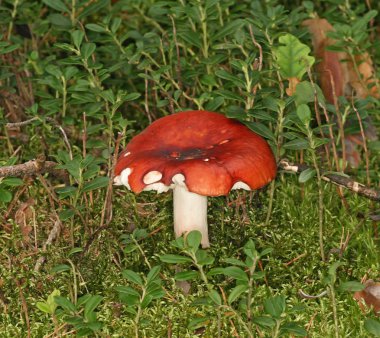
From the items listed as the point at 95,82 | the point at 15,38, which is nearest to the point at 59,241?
the point at 95,82

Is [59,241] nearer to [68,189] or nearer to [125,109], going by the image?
[68,189]

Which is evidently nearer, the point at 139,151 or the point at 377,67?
the point at 139,151

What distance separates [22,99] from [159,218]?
→ 1.09 meters

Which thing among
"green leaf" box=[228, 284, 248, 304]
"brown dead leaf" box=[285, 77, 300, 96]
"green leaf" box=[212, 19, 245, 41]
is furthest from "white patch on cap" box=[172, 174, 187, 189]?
"green leaf" box=[212, 19, 245, 41]

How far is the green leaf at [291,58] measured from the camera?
3307mm

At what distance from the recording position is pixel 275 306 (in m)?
2.45

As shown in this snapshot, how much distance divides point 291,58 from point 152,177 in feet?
3.13

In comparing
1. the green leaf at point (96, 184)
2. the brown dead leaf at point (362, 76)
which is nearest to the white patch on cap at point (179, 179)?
the green leaf at point (96, 184)

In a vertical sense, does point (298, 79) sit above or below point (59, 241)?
above

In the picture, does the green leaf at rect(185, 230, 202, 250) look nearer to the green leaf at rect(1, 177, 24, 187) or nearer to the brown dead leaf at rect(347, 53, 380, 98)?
the green leaf at rect(1, 177, 24, 187)

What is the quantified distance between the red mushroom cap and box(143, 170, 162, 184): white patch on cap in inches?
0.4

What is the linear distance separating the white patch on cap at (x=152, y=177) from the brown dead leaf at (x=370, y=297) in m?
0.86

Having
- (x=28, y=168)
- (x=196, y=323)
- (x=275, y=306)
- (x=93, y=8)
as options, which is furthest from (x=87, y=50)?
(x=275, y=306)

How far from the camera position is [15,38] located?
3.96 m
